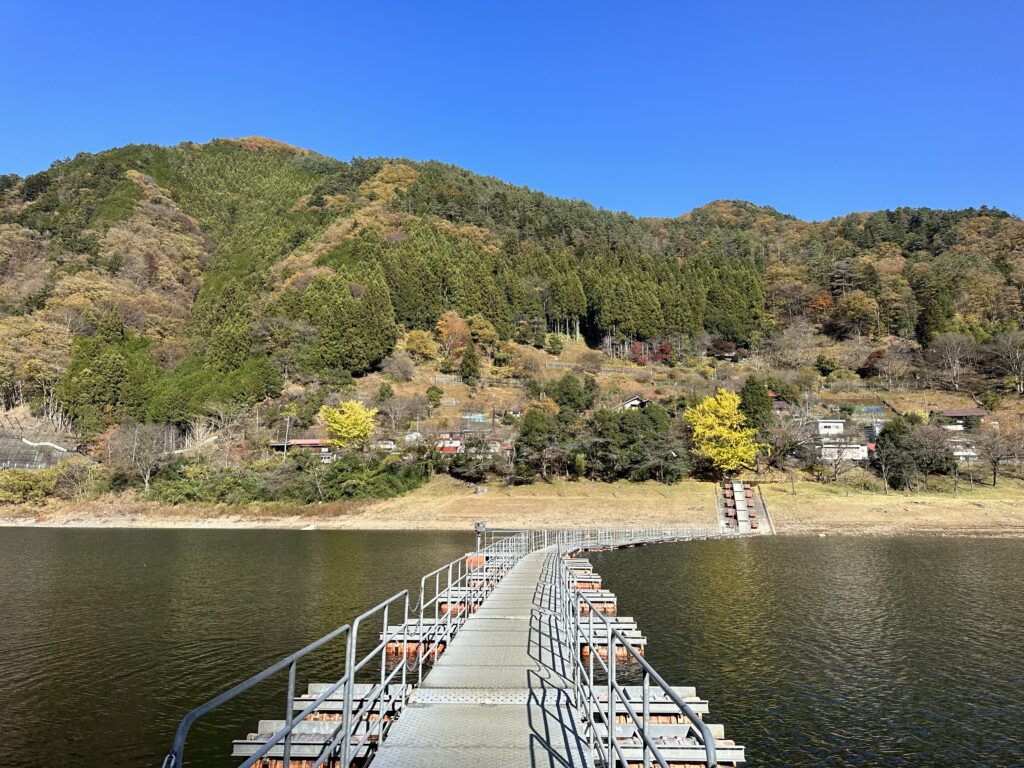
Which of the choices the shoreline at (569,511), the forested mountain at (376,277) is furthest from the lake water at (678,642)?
the forested mountain at (376,277)

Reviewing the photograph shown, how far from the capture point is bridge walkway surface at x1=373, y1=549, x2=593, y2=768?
5.93m

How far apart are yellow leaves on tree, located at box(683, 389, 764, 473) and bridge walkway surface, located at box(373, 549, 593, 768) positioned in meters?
46.0

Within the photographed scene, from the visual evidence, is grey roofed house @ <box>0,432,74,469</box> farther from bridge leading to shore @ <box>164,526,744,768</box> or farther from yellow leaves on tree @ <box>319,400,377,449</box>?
bridge leading to shore @ <box>164,526,744,768</box>

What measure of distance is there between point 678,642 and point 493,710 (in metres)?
9.91

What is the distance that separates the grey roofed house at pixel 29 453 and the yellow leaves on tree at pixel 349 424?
90.8 feet

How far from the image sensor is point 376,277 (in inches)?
3531

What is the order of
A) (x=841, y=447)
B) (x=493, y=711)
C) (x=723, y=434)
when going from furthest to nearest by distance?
(x=841, y=447) → (x=723, y=434) → (x=493, y=711)

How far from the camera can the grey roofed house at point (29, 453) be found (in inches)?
2474

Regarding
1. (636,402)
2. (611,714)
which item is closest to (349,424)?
(636,402)

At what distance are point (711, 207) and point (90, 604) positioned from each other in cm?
16717

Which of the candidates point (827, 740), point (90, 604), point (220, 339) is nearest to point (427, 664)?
point (827, 740)

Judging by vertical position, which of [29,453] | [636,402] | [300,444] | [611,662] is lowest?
[611,662]

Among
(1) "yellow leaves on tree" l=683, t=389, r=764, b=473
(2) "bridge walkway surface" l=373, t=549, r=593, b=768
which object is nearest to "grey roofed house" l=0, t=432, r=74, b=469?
(1) "yellow leaves on tree" l=683, t=389, r=764, b=473

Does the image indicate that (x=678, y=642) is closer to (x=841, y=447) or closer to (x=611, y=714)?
(x=611, y=714)
